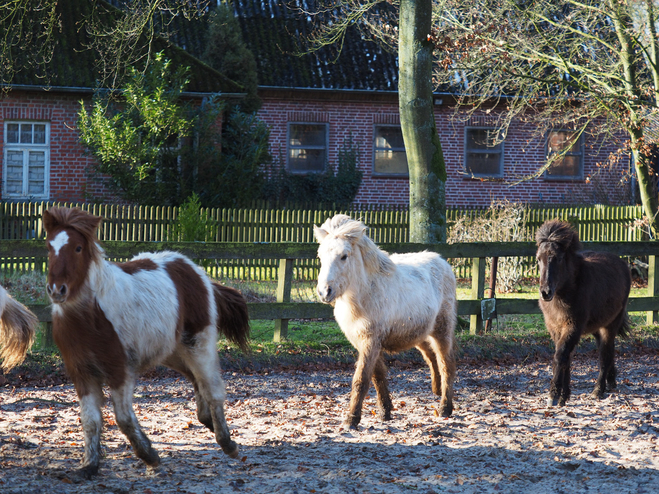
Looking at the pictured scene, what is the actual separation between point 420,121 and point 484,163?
44.5 ft

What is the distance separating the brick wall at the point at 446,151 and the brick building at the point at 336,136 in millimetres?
31

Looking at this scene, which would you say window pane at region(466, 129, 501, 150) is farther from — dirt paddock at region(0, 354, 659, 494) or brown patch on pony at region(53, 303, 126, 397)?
brown patch on pony at region(53, 303, 126, 397)

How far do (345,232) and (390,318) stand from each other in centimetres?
86

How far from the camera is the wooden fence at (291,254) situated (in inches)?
328

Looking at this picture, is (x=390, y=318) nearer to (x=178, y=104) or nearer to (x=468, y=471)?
(x=468, y=471)

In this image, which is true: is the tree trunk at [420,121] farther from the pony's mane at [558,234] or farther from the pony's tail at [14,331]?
the pony's tail at [14,331]

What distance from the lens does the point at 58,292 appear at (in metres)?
4.15

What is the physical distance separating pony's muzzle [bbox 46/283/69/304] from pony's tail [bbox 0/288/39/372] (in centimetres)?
135

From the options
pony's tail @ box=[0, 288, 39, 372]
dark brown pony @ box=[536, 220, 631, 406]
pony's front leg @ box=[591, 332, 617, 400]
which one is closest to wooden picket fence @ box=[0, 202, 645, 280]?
pony's front leg @ box=[591, 332, 617, 400]

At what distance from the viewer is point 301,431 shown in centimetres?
573

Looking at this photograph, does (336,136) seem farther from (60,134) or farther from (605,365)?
(605,365)

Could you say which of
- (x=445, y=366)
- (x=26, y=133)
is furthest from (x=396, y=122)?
(x=445, y=366)

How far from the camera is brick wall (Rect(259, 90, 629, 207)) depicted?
21766 mm

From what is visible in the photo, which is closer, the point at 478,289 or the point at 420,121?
the point at 478,289
